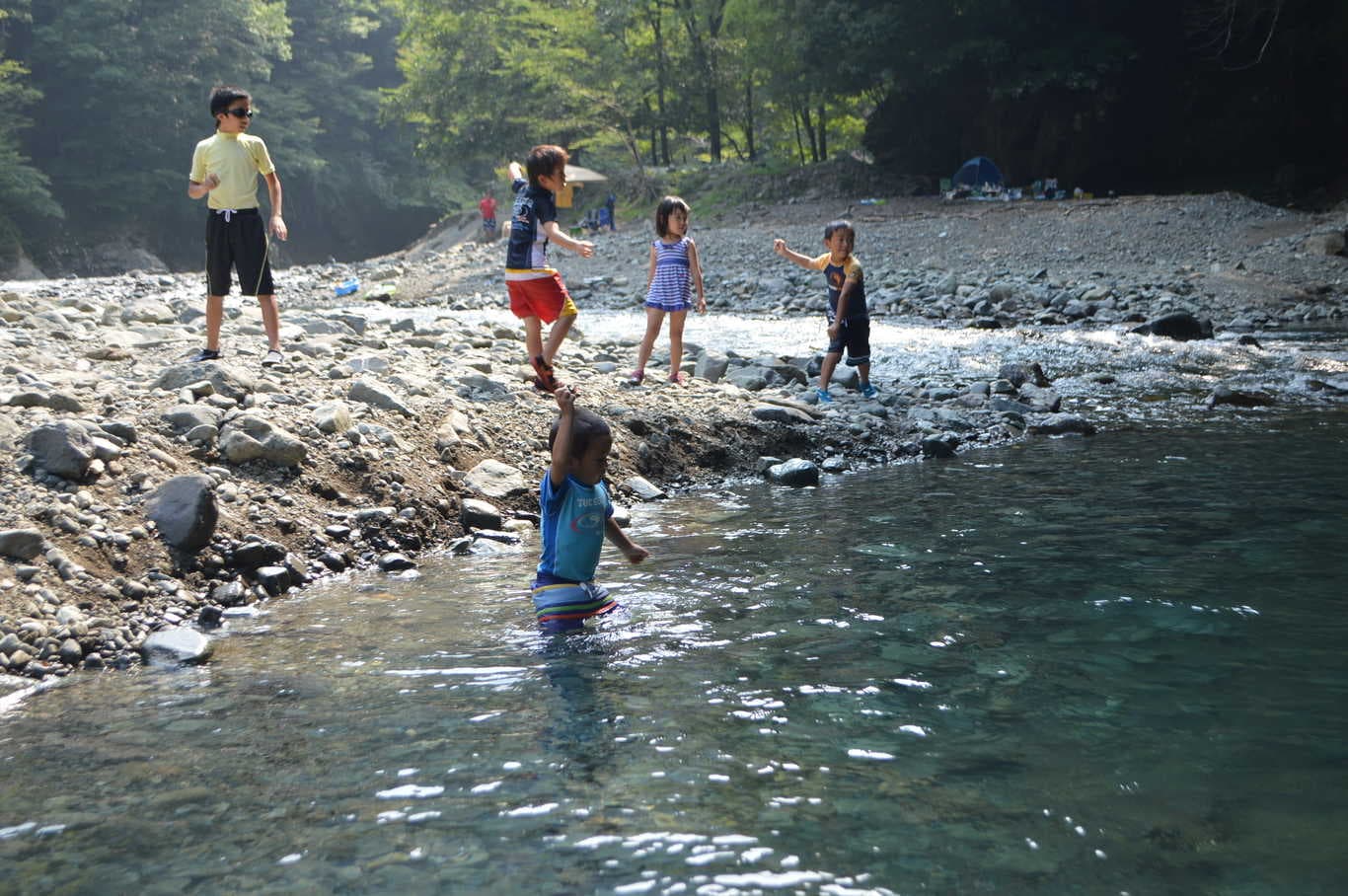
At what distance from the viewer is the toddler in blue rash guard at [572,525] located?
461 centimetres

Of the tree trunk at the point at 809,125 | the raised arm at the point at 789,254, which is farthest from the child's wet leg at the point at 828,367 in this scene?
the tree trunk at the point at 809,125

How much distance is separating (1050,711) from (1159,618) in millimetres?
1110

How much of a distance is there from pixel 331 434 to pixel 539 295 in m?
2.08

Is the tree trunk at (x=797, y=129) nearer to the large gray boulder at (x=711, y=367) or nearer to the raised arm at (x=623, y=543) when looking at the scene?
the large gray boulder at (x=711, y=367)

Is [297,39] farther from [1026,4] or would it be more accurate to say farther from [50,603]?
[50,603]

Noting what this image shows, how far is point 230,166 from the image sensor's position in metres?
7.94

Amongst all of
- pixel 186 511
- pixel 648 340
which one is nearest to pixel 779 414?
pixel 648 340

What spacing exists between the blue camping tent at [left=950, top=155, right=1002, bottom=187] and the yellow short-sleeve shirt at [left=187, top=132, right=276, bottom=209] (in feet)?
83.4

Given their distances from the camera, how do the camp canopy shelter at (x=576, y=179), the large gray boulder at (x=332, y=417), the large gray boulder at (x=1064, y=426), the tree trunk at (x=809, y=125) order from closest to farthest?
the large gray boulder at (x=332, y=417) < the large gray boulder at (x=1064, y=426) < the camp canopy shelter at (x=576, y=179) < the tree trunk at (x=809, y=125)

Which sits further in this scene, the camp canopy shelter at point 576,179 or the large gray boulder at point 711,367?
the camp canopy shelter at point 576,179

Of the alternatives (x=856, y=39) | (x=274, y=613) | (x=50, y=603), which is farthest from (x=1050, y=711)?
(x=856, y=39)

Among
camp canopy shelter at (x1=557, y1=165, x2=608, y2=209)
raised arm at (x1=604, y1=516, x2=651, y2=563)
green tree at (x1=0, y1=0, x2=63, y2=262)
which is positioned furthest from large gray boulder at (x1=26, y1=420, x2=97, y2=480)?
green tree at (x1=0, y1=0, x2=63, y2=262)

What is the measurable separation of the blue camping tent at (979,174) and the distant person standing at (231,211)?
2546cm

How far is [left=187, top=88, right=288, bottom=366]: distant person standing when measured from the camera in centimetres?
786
